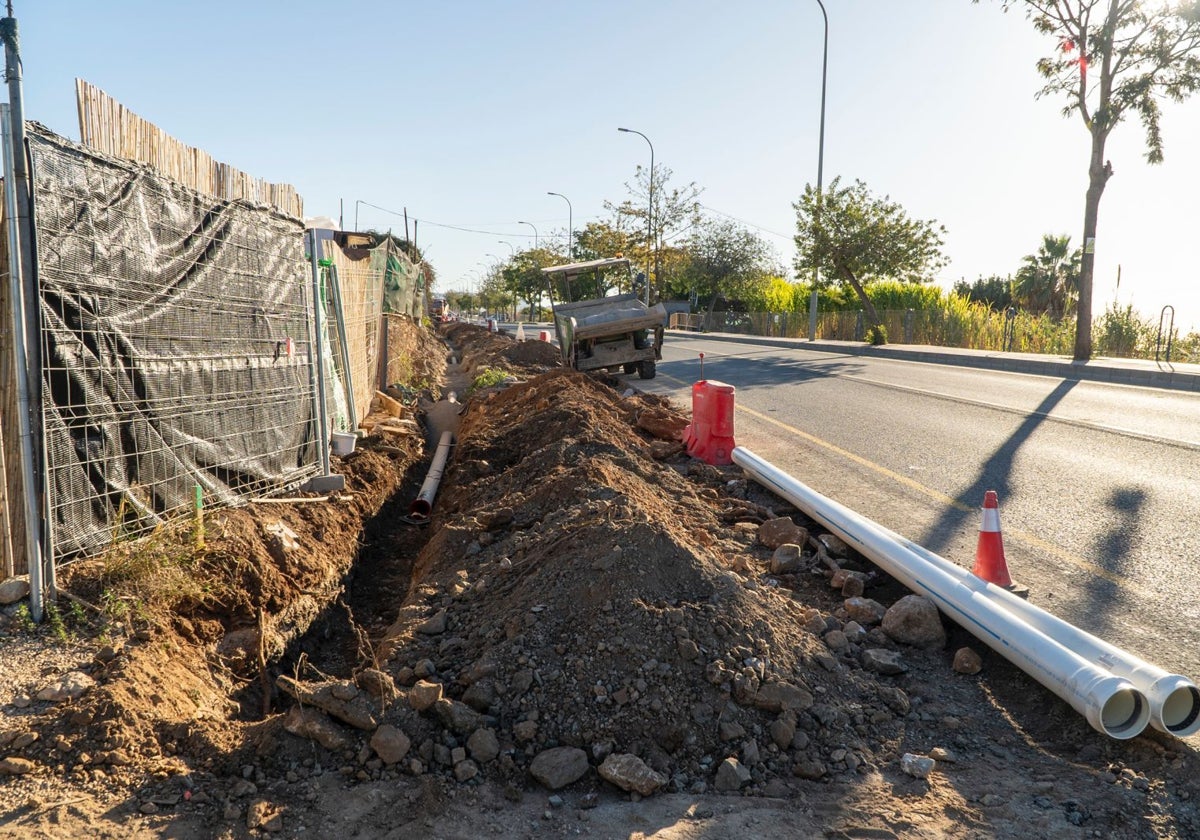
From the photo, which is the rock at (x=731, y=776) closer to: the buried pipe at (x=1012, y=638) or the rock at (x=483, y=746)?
the rock at (x=483, y=746)

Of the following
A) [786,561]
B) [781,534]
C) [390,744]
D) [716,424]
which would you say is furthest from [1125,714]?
[716,424]

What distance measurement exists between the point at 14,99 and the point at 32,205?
446 millimetres

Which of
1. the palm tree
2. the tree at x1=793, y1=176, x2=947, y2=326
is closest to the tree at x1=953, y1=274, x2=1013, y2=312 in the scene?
the palm tree

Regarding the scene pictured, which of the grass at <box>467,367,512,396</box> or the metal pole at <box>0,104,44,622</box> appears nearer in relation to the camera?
the metal pole at <box>0,104,44,622</box>

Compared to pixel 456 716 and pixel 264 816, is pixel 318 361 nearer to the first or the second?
pixel 456 716

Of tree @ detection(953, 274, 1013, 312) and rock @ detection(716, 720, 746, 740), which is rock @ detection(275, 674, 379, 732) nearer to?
rock @ detection(716, 720, 746, 740)

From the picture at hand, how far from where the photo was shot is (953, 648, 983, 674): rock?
12.3 feet

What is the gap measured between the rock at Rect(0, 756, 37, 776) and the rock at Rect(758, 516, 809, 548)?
3982mm

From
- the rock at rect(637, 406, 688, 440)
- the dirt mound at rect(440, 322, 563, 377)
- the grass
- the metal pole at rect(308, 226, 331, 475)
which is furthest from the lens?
the dirt mound at rect(440, 322, 563, 377)

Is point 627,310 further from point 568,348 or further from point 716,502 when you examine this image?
point 716,502

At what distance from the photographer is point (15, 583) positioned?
3846 mm

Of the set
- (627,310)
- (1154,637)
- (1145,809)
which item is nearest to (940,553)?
(1154,637)

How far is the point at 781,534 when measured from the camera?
215 inches

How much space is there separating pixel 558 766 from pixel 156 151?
169 inches
